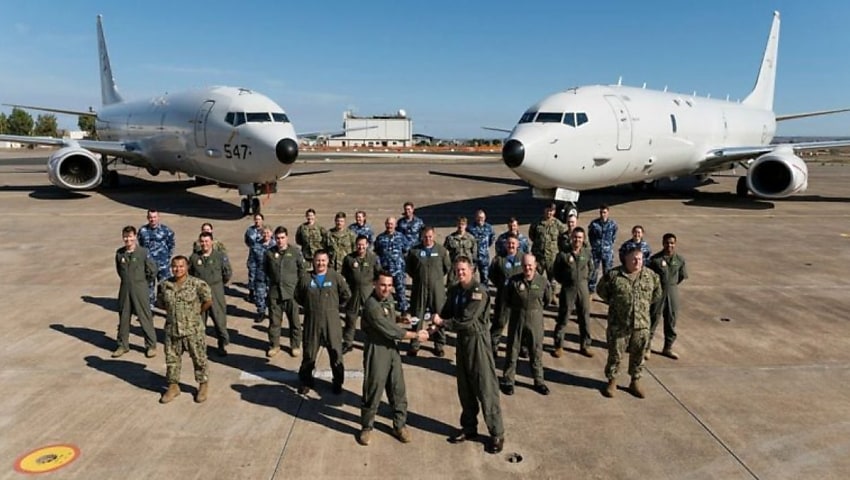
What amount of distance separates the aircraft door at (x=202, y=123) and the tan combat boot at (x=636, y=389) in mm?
16570

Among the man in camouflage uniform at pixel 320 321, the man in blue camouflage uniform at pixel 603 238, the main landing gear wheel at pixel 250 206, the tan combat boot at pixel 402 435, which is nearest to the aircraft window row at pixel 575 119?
the man in blue camouflage uniform at pixel 603 238

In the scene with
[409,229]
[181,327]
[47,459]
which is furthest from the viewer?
[409,229]

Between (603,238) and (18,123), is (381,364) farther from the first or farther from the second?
(18,123)

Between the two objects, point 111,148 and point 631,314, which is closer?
point 631,314

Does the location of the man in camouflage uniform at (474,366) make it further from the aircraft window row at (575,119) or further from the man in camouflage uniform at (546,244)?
the aircraft window row at (575,119)

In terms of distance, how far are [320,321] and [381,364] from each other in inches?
48.9

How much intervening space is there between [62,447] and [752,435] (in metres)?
6.55

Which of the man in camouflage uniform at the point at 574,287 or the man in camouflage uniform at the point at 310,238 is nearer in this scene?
the man in camouflage uniform at the point at 574,287

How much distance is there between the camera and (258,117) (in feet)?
59.5

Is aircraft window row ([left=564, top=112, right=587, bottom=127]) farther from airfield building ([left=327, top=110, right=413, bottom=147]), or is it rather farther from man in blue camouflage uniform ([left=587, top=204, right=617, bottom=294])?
airfield building ([left=327, top=110, right=413, bottom=147])

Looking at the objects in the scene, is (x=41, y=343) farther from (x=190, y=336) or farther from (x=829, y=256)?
(x=829, y=256)

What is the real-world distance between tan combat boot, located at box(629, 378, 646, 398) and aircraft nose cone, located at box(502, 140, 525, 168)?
8.88 meters

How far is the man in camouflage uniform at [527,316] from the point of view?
641 centimetres

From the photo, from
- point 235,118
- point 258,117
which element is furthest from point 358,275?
point 235,118
